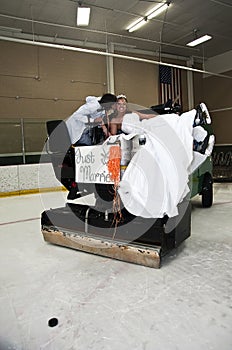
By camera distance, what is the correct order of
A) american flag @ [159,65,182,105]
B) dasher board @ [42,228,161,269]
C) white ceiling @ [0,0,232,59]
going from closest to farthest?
1. dasher board @ [42,228,161,269]
2. white ceiling @ [0,0,232,59]
3. american flag @ [159,65,182,105]

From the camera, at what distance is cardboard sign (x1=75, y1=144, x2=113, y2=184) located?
89.3 inches

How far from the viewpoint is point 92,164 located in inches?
93.4

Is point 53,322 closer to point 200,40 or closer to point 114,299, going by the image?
point 114,299

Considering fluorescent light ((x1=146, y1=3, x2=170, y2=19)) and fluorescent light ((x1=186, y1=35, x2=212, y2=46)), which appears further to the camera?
fluorescent light ((x1=186, y1=35, x2=212, y2=46))

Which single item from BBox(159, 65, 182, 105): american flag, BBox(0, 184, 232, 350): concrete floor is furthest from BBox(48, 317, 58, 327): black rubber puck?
BBox(159, 65, 182, 105): american flag

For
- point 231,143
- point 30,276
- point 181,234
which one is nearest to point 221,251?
point 181,234

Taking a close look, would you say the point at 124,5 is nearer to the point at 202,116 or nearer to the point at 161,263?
the point at 202,116

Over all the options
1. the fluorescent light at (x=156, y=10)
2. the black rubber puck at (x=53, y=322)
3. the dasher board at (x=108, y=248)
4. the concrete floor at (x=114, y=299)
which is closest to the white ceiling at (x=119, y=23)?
the fluorescent light at (x=156, y=10)

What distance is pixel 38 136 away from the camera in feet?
22.6

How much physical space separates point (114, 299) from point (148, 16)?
6746 mm

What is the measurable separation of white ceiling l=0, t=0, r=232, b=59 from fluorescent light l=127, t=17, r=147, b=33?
15 cm

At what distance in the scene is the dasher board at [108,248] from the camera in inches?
79.4

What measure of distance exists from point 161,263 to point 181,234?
0.31 m

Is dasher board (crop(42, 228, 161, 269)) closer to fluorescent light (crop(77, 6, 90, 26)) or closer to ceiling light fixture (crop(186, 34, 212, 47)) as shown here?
fluorescent light (crop(77, 6, 90, 26))
